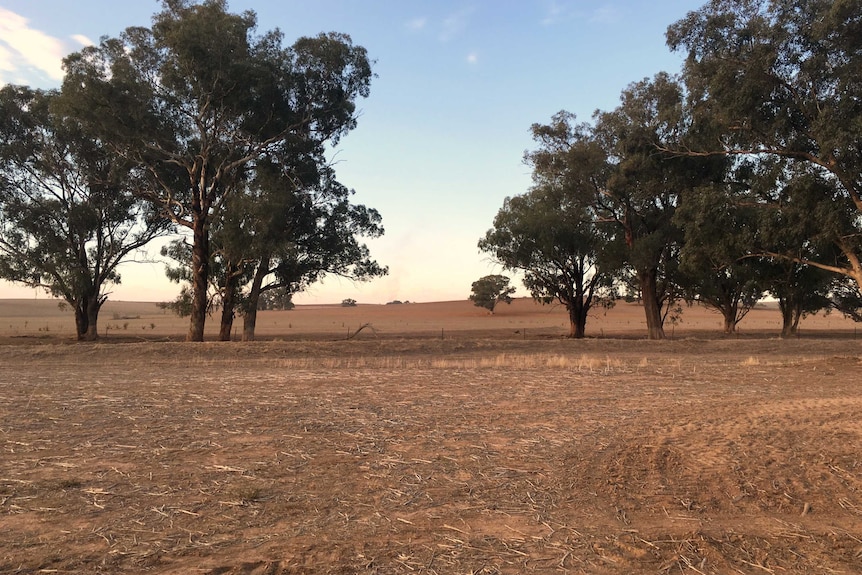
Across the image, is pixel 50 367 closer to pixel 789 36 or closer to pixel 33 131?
pixel 33 131

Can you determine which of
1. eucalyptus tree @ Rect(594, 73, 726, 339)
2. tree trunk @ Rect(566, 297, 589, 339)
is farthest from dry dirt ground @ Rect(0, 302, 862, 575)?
tree trunk @ Rect(566, 297, 589, 339)

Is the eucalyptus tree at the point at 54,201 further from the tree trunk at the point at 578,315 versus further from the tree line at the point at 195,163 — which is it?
the tree trunk at the point at 578,315

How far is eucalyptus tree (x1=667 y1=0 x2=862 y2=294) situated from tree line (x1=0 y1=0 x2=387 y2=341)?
17.0 meters

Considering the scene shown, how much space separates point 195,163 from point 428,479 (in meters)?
27.1

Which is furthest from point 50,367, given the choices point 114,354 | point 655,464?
point 655,464

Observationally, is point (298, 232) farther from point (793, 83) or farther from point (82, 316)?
point (793, 83)

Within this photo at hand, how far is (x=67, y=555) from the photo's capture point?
443cm

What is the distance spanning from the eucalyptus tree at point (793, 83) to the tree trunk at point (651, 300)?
1341 centimetres

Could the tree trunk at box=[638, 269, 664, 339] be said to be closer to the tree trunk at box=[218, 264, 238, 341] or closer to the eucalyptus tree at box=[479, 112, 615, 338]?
the eucalyptus tree at box=[479, 112, 615, 338]

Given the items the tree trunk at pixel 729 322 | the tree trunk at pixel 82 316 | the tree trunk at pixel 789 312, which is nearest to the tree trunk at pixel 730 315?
the tree trunk at pixel 729 322

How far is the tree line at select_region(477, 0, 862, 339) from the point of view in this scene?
62.1 feet

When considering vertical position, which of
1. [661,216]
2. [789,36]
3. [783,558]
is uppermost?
[789,36]

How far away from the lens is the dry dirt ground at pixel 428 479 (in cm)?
454

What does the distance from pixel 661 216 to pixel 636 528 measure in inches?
1201
